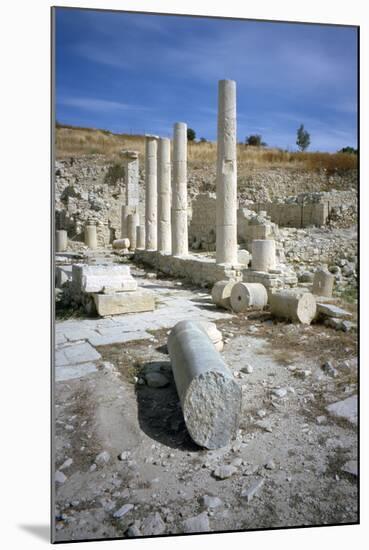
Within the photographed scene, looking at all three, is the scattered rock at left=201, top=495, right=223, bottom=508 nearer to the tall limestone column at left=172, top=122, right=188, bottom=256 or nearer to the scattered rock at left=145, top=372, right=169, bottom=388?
the scattered rock at left=145, top=372, right=169, bottom=388

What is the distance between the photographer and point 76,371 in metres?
4.86

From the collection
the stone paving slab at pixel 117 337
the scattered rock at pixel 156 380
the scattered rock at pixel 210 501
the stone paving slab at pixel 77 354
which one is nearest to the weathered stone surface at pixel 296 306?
the stone paving slab at pixel 117 337

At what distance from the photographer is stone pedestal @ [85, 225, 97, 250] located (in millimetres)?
21734

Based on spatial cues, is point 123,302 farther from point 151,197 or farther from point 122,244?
point 122,244

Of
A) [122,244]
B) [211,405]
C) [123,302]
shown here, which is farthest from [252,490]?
[122,244]

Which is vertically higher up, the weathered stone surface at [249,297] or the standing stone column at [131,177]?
the standing stone column at [131,177]

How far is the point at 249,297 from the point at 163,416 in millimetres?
4108

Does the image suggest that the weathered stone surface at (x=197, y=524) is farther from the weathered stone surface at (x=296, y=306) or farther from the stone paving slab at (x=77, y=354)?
the weathered stone surface at (x=296, y=306)

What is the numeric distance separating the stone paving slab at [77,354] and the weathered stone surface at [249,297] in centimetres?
319

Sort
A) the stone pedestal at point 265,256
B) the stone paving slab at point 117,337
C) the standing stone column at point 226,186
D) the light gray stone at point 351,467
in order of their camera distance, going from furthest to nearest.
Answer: the standing stone column at point 226,186, the stone pedestal at point 265,256, the stone paving slab at point 117,337, the light gray stone at point 351,467

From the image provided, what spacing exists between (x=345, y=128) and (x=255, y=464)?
3.18m

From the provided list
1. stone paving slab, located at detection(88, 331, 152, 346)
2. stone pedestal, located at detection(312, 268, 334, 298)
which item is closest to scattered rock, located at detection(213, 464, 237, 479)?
stone paving slab, located at detection(88, 331, 152, 346)

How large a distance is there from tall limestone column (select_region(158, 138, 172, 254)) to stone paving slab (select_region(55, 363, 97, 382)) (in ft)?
34.8

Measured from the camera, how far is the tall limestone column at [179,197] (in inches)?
537
